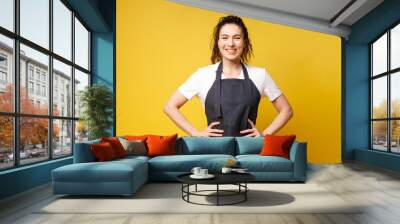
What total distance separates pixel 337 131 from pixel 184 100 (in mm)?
3214

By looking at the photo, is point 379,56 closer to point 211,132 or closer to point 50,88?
point 211,132

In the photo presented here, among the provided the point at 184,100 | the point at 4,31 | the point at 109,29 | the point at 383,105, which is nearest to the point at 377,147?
the point at 383,105

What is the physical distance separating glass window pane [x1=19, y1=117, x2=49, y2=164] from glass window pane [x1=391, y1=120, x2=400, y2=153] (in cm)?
622

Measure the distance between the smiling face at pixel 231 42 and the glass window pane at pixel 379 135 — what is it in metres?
3.35

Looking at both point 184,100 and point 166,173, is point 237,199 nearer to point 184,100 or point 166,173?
point 166,173

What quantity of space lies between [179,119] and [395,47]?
440 cm

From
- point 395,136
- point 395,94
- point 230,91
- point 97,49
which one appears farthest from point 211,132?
point 395,94

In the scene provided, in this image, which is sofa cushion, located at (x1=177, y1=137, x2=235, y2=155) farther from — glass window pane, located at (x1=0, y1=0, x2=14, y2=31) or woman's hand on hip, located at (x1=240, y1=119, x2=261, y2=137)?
glass window pane, located at (x1=0, y1=0, x2=14, y2=31)

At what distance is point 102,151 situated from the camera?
5383 millimetres

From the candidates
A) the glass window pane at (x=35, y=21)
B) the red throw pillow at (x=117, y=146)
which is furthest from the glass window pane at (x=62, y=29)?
the red throw pillow at (x=117, y=146)

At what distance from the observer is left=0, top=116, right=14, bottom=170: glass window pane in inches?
181

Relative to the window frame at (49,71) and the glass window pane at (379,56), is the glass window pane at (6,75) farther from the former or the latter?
the glass window pane at (379,56)

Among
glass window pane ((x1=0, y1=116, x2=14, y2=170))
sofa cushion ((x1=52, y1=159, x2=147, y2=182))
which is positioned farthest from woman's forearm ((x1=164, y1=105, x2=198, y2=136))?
glass window pane ((x1=0, y1=116, x2=14, y2=170))

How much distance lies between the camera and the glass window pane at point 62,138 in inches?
247
